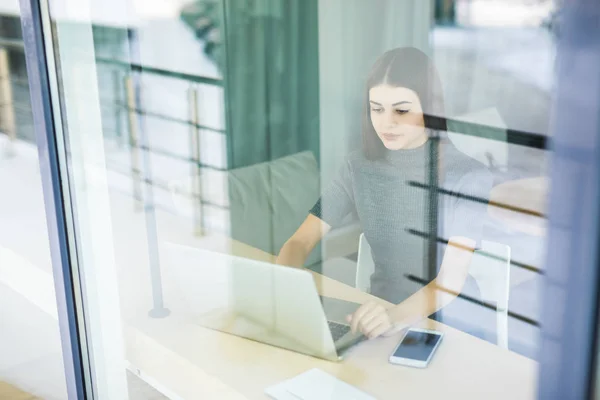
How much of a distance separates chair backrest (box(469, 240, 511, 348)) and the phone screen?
4.1 inches

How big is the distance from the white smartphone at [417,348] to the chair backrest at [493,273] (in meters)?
0.10

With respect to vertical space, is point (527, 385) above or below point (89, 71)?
below

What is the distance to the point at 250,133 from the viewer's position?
223cm

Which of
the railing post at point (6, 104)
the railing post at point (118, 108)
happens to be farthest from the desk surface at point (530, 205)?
the railing post at point (6, 104)

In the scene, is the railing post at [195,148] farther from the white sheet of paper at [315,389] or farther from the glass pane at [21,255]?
the white sheet of paper at [315,389]

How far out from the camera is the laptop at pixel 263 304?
36.7 inches

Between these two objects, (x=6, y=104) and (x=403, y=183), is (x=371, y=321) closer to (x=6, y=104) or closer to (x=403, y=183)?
(x=403, y=183)

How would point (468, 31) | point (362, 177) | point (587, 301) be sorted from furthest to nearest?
point (468, 31) < point (362, 177) < point (587, 301)

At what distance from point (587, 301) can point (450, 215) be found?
0.88 meters

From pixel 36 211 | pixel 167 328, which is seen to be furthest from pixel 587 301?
pixel 36 211

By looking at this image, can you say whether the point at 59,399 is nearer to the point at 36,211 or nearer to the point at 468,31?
the point at 36,211

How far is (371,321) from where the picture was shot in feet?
3.34

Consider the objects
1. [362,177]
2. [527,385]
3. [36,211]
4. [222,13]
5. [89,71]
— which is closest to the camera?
[527,385]

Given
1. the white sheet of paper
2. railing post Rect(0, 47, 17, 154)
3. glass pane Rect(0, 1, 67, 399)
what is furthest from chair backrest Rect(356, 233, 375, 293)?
railing post Rect(0, 47, 17, 154)
